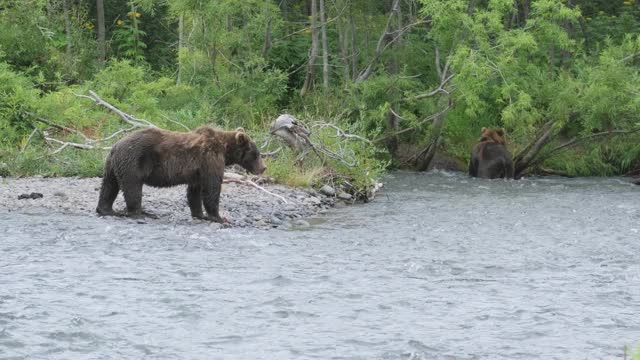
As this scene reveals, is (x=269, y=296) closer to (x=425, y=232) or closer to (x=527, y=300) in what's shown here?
(x=527, y=300)

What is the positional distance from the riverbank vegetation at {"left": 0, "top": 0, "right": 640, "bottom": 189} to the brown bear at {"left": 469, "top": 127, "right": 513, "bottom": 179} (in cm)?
62

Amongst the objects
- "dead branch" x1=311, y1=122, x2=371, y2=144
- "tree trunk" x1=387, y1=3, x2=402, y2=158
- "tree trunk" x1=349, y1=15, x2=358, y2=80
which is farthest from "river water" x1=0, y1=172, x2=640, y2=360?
"tree trunk" x1=349, y1=15, x2=358, y2=80

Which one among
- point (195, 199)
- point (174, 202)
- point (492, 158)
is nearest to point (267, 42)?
point (492, 158)

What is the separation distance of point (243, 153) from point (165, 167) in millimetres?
1277

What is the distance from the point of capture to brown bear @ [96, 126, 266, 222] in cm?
1049

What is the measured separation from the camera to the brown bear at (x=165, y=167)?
1049cm

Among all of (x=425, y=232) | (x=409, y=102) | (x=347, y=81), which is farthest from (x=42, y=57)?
(x=425, y=232)

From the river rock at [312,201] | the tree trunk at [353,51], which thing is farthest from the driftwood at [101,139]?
the tree trunk at [353,51]

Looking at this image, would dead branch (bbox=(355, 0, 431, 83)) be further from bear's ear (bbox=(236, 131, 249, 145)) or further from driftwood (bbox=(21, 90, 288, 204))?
bear's ear (bbox=(236, 131, 249, 145))

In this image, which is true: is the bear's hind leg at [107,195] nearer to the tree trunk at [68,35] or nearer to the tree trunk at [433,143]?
the tree trunk at [433,143]

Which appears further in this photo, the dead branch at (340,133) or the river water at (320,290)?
the dead branch at (340,133)

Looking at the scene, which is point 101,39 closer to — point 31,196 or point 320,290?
point 31,196

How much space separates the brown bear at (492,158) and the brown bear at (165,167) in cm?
955

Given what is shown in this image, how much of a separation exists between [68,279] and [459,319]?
3138 millimetres
